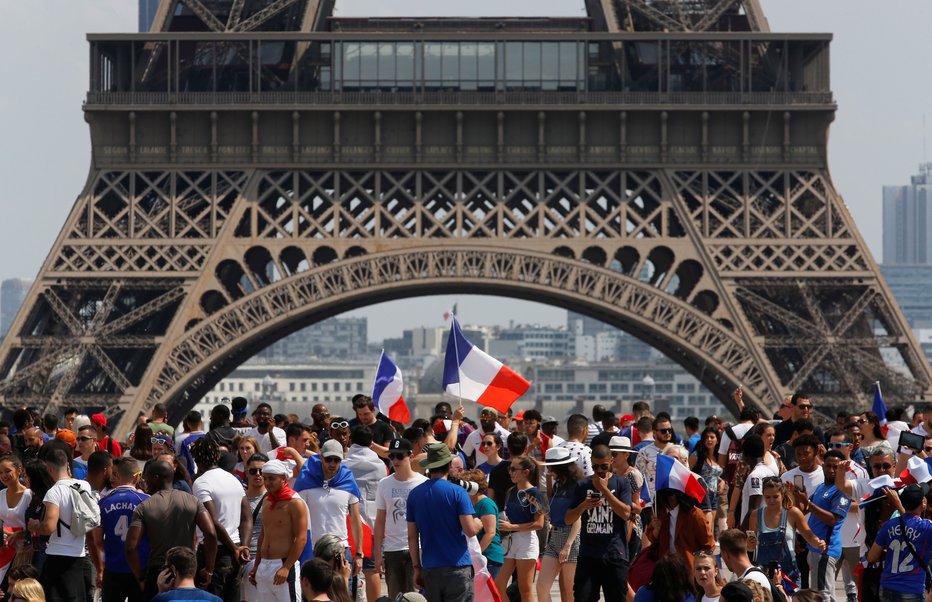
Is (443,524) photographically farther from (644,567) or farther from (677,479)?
(677,479)

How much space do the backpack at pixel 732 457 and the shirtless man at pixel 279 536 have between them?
19.0 feet

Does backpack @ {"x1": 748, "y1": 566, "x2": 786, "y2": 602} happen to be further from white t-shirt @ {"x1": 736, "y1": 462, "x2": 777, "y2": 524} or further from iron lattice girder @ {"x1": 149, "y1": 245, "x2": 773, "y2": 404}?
iron lattice girder @ {"x1": 149, "y1": 245, "x2": 773, "y2": 404}

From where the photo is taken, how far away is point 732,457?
20.6m

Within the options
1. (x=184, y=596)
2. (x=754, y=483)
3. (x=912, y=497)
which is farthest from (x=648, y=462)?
(x=184, y=596)

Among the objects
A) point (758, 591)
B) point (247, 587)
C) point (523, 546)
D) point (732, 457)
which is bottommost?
point (247, 587)

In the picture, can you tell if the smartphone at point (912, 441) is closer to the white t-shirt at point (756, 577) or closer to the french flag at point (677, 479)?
the french flag at point (677, 479)

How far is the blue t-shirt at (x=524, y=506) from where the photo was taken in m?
17.6

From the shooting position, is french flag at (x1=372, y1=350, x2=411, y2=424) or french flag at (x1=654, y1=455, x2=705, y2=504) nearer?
french flag at (x1=654, y1=455, x2=705, y2=504)

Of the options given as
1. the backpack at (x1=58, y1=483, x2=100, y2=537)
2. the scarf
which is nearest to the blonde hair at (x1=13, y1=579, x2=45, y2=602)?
the backpack at (x1=58, y1=483, x2=100, y2=537)

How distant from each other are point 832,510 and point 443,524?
3.66 m

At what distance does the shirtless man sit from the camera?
15922 mm

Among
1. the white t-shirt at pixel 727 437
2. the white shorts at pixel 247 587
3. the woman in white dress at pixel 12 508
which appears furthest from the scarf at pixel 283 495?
the white t-shirt at pixel 727 437

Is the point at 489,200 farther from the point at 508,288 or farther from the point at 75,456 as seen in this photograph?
the point at 75,456

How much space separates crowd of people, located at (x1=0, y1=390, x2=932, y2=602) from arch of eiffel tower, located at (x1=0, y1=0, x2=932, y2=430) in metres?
25.8
